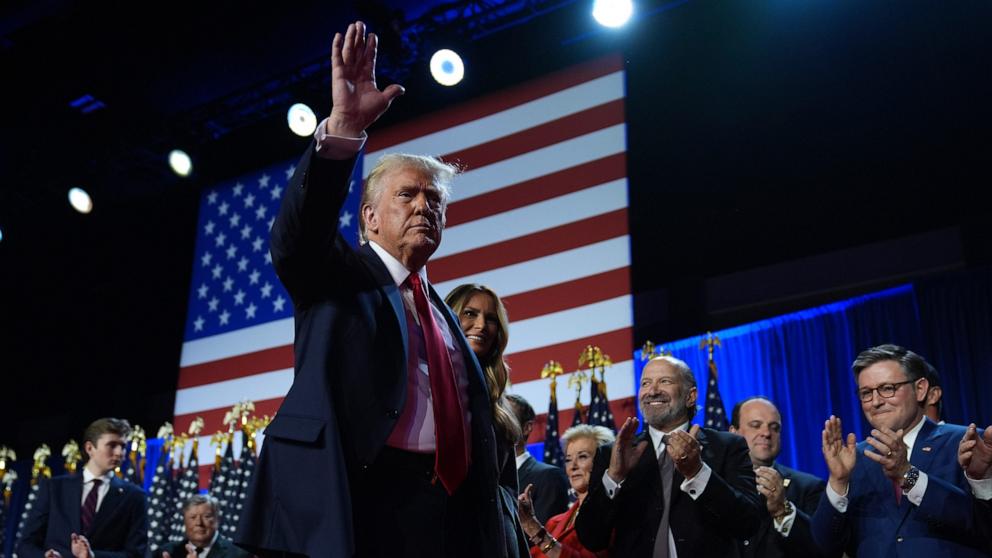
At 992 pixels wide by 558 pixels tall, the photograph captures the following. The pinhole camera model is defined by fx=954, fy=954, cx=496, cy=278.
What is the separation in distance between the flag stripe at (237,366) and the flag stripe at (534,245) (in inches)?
53.2

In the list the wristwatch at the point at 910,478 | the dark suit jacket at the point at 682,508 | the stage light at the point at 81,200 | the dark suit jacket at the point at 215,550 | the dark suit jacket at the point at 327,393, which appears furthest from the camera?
the stage light at the point at 81,200

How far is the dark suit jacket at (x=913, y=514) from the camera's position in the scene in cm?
270

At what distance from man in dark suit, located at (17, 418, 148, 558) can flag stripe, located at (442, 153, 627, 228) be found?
250 centimetres

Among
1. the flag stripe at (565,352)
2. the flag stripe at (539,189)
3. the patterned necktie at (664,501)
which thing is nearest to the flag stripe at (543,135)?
the flag stripe at (539,189)

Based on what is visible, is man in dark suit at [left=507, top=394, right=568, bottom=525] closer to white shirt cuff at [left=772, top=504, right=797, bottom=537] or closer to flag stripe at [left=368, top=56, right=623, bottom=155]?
white shirt cuff at [left=772, top=504, right=797, bottom=537]

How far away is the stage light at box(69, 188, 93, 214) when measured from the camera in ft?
24.7

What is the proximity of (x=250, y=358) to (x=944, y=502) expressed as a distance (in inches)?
207

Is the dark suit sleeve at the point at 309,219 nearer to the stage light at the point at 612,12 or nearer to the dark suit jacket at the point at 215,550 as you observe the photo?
the dark suit jacket at the point at 215,550

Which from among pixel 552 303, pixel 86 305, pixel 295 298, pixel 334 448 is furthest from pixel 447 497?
pixel 86 305

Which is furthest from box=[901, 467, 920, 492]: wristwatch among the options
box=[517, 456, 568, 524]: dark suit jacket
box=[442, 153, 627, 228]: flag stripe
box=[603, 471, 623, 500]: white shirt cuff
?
box=[442, 153, 627, 228]: flag stripe

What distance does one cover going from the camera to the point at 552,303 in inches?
228

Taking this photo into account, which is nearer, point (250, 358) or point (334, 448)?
point (334, 448)

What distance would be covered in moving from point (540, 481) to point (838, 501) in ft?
4.50

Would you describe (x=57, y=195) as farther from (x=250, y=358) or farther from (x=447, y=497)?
(x=447, y=497)
